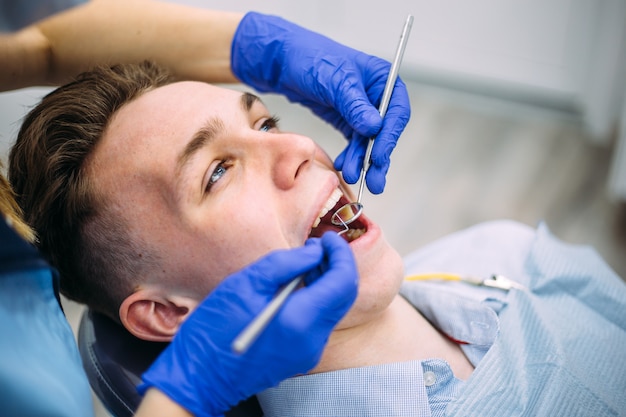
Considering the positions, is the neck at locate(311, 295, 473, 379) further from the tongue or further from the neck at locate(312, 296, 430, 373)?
the tongue

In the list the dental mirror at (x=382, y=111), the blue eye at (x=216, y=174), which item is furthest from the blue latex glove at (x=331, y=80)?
the blue eye at (x=216, y=174)

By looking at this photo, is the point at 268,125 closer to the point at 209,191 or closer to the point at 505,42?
the point at 209,191

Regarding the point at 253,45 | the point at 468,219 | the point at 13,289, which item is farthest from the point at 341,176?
the point at 468,219

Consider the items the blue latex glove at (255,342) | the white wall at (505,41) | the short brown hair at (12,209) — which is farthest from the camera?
the white wall at (505,41)

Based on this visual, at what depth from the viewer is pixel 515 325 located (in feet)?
4.49

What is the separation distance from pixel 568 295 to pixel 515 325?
251 mm

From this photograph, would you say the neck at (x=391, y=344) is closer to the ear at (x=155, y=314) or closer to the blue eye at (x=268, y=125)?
the ear at (x=155, y=314)

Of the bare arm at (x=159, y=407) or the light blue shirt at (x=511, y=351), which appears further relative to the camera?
the light blue shirt at (x=511, y=351)

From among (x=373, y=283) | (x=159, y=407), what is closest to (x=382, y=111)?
(x=373, y=283)

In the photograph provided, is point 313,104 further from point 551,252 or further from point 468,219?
point 468,219

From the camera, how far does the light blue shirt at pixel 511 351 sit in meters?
1.18

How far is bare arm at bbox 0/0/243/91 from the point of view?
1492 millimetres

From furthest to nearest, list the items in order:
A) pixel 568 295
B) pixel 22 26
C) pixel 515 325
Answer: pixel 568 295 → pixel 515 325 → pixel 22 26

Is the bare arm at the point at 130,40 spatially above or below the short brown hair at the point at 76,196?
above
